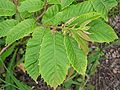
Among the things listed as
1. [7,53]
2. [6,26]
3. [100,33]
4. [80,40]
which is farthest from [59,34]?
[7,53]

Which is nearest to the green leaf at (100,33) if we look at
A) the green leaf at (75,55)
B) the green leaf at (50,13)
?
the green leaf at (75,55)

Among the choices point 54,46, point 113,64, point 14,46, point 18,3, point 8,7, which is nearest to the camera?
point 54,46

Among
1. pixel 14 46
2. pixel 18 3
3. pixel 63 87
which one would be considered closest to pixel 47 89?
pixel 63 87

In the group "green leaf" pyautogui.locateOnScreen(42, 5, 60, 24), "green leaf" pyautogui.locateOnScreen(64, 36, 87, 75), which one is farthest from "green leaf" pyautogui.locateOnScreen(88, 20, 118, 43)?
"green leaf" pyautogui.locateOnScreen(42, 5, 60, 24)

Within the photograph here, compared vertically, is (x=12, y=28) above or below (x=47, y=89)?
above

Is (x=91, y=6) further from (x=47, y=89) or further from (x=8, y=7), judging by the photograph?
(x=47, y=89)

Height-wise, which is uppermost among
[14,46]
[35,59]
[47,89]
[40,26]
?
[40,26]
